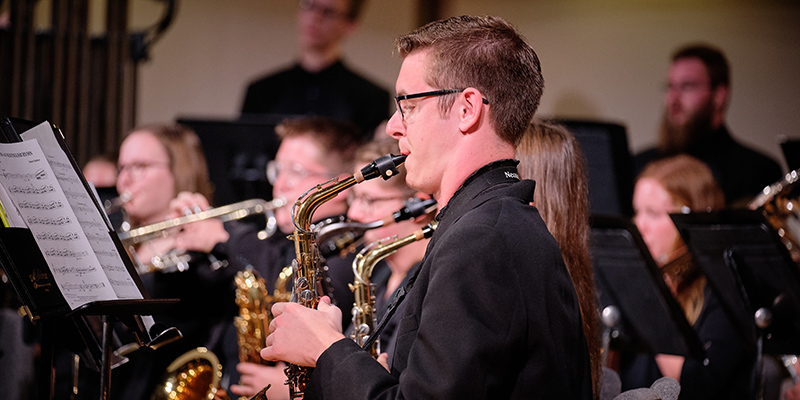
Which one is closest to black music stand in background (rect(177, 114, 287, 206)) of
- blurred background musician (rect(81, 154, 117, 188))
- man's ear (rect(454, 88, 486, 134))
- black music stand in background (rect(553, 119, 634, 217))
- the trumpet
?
the trumpet

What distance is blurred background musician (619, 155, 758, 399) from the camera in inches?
148

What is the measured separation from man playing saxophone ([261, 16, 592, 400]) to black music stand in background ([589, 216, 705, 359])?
5.76ft

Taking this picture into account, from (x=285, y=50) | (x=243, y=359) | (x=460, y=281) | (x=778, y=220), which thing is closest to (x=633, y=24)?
(x=285, y=50)

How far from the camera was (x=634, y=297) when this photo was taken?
3648 millimetres

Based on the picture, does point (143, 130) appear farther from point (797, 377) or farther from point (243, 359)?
point (797, 377)

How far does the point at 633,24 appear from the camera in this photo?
706cm

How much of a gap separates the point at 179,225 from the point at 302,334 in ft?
9.05

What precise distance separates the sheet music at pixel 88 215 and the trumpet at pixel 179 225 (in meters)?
2.02

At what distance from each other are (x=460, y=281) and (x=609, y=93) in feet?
19.7

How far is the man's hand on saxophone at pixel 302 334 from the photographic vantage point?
70.4 inches

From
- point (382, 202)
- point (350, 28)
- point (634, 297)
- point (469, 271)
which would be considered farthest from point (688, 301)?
point (350, 28)

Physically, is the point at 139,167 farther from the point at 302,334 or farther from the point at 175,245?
the point at 302,334

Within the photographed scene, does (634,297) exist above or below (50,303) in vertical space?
below

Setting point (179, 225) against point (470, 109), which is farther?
point (179, 225)
